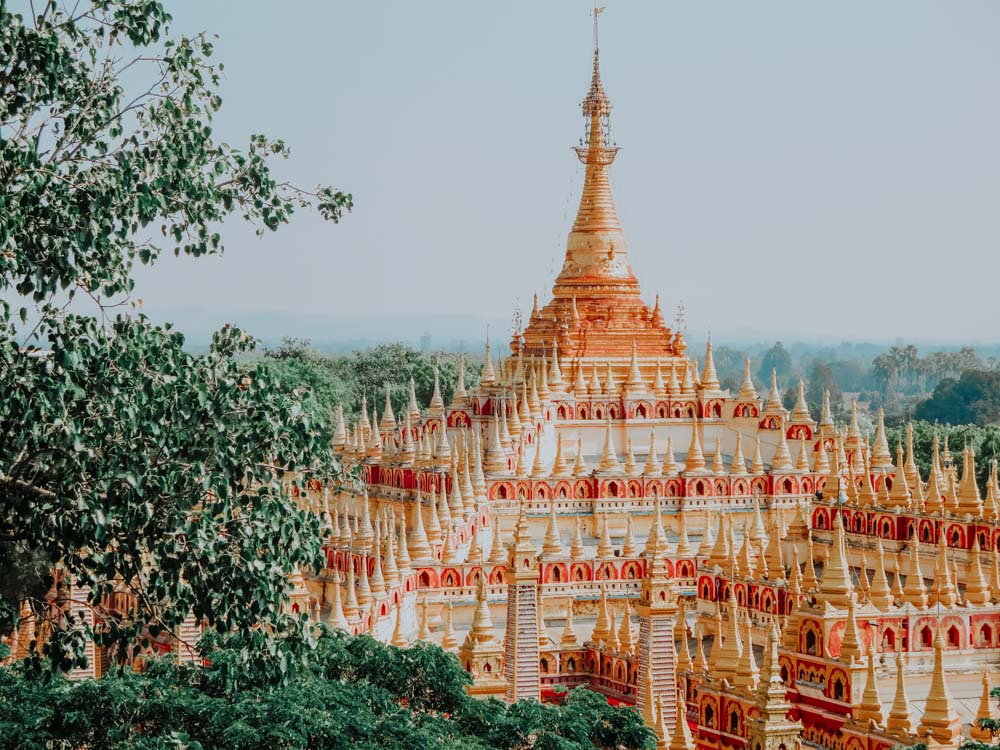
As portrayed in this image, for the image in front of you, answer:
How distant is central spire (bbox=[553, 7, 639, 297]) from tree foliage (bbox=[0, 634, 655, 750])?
105 feet

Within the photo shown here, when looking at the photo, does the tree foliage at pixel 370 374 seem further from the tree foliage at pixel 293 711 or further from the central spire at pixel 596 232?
the tree foliage at pixel 293 711

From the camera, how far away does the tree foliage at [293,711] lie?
2023cm

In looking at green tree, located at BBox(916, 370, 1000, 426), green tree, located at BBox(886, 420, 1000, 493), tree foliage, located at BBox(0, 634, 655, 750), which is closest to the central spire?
green tree, located at BBox(886, 420, 1000, 493)

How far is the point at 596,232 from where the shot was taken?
183ft

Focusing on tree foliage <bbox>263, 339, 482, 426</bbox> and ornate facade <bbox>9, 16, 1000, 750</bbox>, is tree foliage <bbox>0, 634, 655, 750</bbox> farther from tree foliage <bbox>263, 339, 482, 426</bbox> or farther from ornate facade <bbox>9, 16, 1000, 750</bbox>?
tree foliage <bbox>263, 339, 482, 426</bbox>

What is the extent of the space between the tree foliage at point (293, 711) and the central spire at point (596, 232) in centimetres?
3204

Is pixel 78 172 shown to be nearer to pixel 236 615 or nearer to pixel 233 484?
pixel 233 484

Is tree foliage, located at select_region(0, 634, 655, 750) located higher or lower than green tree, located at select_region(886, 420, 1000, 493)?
lower

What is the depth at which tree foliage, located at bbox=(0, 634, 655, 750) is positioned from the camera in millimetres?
20234

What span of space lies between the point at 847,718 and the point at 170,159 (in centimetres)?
1443

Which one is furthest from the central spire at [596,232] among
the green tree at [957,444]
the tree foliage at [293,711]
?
the tree foliage at [293,711]

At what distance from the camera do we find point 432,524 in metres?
39.1

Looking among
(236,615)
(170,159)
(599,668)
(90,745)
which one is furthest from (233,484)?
(599,668)

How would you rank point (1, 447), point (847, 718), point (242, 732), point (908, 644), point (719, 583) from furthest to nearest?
point (719, 583) → point (908, 644) → point (847, 718) → point (242, 732) → point (1, 447)
